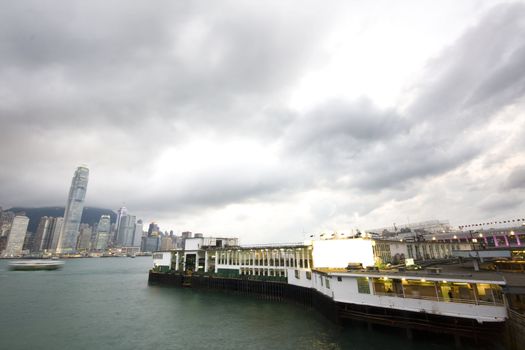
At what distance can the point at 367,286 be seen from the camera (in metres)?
32.1

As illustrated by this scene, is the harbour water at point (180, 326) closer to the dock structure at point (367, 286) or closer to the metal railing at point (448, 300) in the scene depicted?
the dock structure at point (367, 286)

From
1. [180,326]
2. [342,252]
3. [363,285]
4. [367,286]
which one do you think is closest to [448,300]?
[367,286]

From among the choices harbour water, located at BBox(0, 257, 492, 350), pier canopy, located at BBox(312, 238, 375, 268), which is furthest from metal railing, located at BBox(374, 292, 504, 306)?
pier canopy, located at BBox(312, 238, 375, 268)

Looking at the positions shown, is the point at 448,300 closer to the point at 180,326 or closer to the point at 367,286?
the point at 367,286

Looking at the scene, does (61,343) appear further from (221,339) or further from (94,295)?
(94,295)

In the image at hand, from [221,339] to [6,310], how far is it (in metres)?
48.1

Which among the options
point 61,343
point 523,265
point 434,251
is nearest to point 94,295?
point 61,343

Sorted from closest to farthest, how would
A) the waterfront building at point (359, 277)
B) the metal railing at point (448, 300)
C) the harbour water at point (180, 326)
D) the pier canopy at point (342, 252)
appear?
1. the metal railing at point (448, 300)
2. the waterfront building at point (359, 277)
3. the harbour water at point (180, 326)
4. the pier canopy at point (342, 252)

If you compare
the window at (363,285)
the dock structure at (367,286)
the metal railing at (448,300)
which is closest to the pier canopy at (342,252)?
the dock structure at (367,286)

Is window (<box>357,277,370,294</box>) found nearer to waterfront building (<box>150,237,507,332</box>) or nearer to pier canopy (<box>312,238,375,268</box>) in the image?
waterfront building (<box>150,237,507,332</box>)

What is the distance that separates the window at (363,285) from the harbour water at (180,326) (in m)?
4.83

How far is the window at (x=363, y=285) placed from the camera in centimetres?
3206

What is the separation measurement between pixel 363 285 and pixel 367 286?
0.53 metres

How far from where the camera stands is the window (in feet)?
105
